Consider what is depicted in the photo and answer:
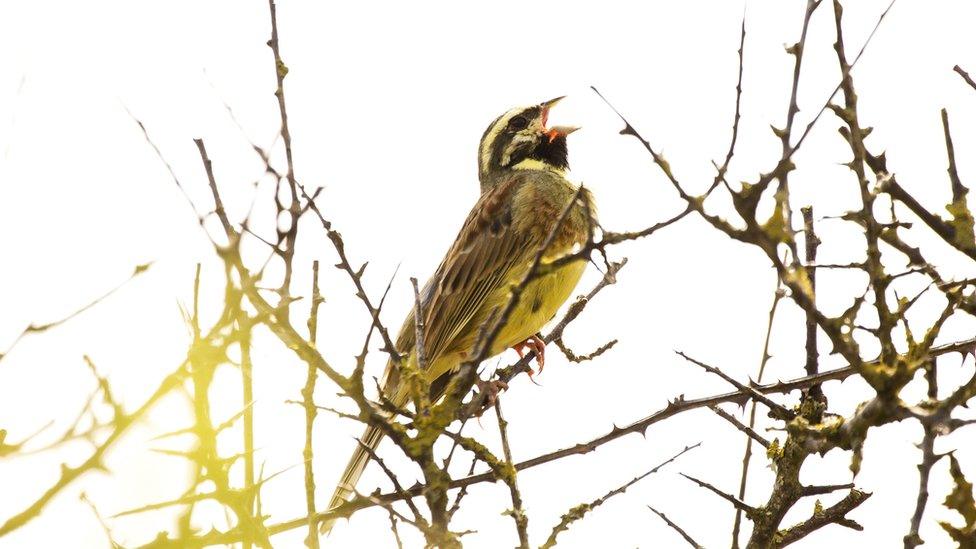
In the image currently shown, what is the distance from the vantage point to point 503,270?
6688mm

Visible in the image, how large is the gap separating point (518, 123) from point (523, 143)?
212 millimetres

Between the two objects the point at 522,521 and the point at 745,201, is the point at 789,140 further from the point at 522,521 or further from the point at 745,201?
the point at 522,521

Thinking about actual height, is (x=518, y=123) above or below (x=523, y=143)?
above

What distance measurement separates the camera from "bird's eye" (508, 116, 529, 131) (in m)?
7.96

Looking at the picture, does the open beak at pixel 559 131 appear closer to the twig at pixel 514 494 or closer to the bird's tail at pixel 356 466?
the bird's tail at pixel 356 466

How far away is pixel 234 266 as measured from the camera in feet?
7.53

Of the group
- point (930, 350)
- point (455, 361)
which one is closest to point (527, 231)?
point (455, 361)

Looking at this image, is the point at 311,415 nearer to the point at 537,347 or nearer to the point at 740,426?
the point at 740,426

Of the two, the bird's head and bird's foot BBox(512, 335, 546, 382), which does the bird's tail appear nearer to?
bird's foot BBox(512, 335, 546, 382)

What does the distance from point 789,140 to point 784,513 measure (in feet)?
4.90

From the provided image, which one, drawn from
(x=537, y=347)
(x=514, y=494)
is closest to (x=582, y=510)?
(x=514, y=494)

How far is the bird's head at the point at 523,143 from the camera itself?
770 centimetres

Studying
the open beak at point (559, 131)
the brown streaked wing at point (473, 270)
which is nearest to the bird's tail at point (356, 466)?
the brown streaked wing at point (473, 270)

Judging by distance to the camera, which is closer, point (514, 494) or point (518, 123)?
point (514, 494)
